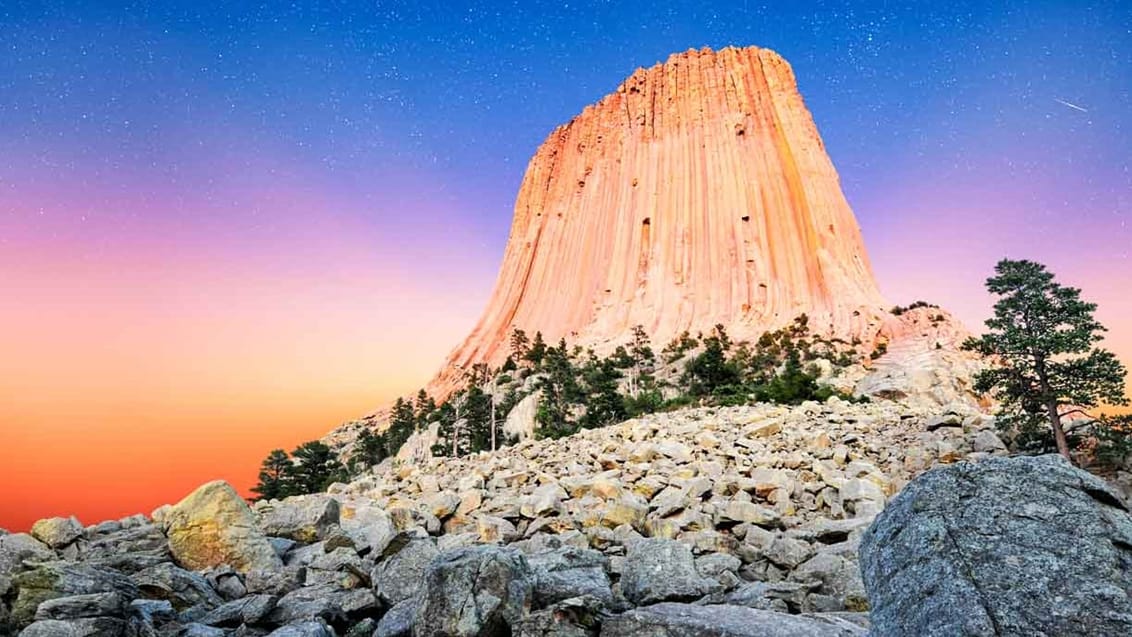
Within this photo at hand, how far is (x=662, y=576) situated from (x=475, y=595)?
1.83m

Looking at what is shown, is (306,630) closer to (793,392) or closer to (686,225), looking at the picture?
(793,392)

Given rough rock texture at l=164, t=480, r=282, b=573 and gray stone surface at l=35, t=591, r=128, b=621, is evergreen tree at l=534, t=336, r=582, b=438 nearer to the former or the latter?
rough rock texture at l=164, t=480, r=282, b=573

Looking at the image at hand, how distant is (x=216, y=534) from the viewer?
8469 millimetres

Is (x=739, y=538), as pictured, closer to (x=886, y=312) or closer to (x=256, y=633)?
(x=256, y=633)

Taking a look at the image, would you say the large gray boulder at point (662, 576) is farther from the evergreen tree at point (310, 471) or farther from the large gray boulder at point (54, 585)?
the evergreen tree at point (310, 471)

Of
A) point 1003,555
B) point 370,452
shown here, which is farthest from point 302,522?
point 370,452

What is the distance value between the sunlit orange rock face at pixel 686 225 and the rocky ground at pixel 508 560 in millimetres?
69650

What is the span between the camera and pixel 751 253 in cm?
8931

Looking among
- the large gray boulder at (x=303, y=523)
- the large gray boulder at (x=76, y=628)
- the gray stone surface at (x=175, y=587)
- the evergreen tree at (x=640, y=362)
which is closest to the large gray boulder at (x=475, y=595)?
the large gray boulder at (x=76, y=628)

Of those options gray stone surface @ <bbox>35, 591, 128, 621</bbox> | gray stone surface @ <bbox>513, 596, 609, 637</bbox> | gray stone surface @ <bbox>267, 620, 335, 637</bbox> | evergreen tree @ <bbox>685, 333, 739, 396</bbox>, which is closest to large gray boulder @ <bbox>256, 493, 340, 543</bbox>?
gray stone surface @ <bbox>35, 591, 128, 621</bbox>

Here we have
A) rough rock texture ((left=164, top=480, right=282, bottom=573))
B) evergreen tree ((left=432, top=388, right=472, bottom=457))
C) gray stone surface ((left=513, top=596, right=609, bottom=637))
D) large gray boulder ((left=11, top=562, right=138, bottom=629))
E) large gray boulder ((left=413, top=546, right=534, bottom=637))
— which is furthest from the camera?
evergreen tree ((left=432, top=388, right=472, bottom=457))

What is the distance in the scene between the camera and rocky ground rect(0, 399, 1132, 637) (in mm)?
4879

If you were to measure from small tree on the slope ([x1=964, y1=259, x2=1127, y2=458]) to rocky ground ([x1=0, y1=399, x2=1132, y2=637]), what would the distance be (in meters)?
4.27

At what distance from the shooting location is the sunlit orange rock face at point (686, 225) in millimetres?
85125
